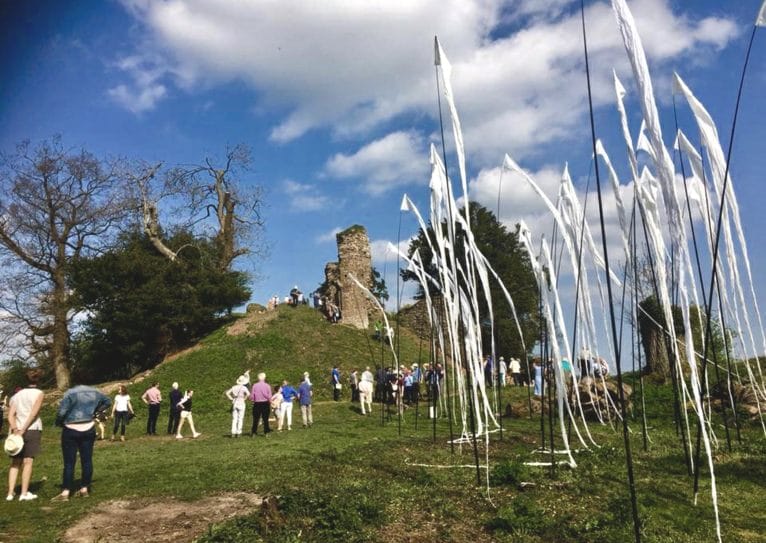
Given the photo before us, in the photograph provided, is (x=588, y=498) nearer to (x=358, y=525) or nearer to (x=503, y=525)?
(x=503, y=525)

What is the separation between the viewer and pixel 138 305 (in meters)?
28.6

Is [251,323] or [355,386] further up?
[251,323]

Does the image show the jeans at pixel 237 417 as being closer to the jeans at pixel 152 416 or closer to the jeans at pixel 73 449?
the jeans at pixel 152 416

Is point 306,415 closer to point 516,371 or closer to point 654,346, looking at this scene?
point 516,371

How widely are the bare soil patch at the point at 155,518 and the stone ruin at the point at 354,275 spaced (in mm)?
26076

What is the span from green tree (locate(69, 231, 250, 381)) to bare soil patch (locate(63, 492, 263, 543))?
23838mm

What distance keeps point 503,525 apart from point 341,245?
99.1 ft

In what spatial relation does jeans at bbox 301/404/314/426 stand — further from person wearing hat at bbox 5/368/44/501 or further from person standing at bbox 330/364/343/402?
person wearing hat at bbox 5/368/44/501

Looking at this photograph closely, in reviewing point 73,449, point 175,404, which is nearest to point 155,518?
point 73,449

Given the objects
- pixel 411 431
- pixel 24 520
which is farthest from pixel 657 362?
pixel 24 520

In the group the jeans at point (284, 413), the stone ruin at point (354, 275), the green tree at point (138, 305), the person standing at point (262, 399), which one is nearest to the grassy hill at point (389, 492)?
the person standing at point (262, 399)

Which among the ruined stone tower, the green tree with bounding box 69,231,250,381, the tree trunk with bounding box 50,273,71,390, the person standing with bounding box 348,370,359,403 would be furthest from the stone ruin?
the tree trunk with bounding box 50,273,71,390

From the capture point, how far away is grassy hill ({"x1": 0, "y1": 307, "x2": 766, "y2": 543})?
547cm

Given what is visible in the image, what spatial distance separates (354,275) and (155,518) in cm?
2792
